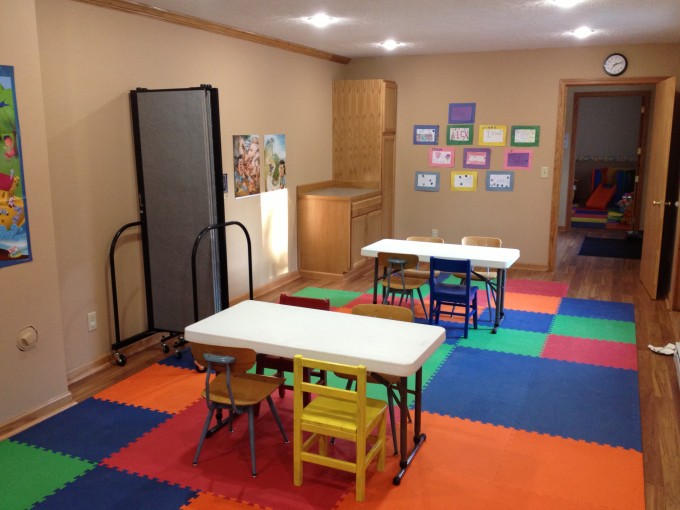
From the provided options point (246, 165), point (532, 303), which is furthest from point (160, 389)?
point (532, 303)

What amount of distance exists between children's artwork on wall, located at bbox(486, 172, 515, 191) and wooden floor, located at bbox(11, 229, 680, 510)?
3.63 feet

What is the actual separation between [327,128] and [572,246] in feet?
14.4

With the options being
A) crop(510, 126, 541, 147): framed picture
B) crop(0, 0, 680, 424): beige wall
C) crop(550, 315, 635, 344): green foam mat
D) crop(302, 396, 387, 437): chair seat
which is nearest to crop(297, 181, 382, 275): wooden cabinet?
crop(0, 0, 680, 424): beige wall

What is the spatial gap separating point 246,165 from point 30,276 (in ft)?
9.97

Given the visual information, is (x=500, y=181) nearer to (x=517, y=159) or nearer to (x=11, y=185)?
(x=517, y=159)

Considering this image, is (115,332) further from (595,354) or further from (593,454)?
(595,354)

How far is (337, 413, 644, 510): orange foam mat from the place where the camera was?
3100mm

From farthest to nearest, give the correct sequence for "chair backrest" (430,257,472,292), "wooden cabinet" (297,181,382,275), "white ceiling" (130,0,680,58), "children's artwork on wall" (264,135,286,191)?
"wooden cabinet" (297,181,382,275) → "children's artwork on wall" (264,135,286,191) → "chair backrest" (430,257,472,292) → "white ceiling" (130,0,680,58)

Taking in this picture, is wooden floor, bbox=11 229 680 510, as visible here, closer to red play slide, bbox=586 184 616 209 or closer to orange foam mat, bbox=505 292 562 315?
orange foam mat, bbox=505 292 562 315

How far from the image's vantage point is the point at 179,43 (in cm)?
541

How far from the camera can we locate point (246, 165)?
6500 mm

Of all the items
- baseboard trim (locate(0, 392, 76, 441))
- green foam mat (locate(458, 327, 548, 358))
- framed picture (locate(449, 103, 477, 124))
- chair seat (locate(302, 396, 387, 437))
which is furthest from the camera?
framed picture (locate(449, 103, 477, 124))

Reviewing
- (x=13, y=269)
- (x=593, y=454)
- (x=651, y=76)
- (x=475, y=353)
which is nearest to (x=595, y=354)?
Result: (x=475, y=353)

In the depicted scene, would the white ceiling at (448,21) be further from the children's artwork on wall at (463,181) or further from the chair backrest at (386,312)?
the chair backrest at (386,312)
